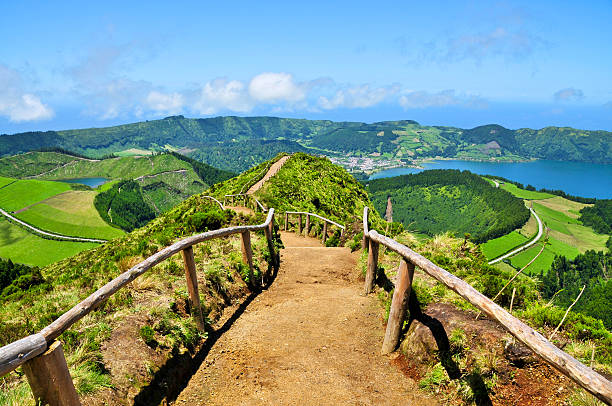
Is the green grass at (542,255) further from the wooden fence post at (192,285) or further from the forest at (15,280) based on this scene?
the forest at (15,280)

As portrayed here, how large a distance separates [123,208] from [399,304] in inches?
7571

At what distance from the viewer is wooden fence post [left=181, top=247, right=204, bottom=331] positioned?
19.9 ft

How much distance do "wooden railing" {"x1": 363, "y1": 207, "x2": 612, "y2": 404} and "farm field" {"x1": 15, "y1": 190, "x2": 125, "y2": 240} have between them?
150029 millimetres

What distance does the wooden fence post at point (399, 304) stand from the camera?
17.9 ft

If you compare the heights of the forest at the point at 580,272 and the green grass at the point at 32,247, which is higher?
the green grass at the point at 32,247

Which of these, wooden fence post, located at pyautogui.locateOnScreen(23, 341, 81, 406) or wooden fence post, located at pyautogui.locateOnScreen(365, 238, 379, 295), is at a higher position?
wooden fence post, located at pyautogui.locateOnScreen(23, 341, 81, 406)

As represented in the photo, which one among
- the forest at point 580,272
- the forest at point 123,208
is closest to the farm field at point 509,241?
the forest at point 580,272

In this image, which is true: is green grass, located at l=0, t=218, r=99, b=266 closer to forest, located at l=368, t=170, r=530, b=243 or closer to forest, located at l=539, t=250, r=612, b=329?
forest, located at l=368, t=170, r=530, b=243

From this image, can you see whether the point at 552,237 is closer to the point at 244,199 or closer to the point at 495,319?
the point at 244,199

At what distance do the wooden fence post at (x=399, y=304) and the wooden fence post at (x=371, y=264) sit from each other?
248cm

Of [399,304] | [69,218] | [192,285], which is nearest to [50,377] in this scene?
[192,285]

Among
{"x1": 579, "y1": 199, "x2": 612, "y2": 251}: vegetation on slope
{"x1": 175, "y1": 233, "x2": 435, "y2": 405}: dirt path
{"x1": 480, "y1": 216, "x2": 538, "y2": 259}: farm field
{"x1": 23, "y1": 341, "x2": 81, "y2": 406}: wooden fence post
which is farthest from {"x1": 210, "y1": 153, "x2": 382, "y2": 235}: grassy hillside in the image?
{"x1": 579, "y1": 199, "x2": 612, "y2": 251}: vegetation on slope

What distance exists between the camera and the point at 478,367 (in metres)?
4.58

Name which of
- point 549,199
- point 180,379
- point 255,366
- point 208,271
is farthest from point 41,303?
point 549,199
